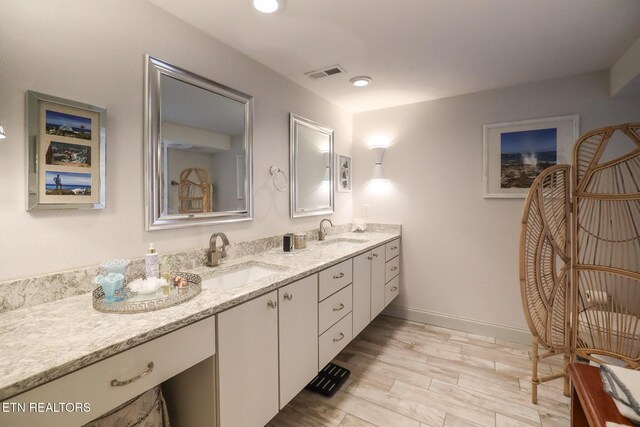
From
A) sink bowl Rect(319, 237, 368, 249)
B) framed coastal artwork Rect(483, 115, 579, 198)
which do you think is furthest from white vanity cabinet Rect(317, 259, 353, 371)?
framed coastal artwork Rect(483, 115, 579, 198)

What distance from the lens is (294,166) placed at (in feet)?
8.47

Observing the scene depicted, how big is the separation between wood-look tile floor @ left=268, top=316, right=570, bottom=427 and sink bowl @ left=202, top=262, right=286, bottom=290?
854 millimetres

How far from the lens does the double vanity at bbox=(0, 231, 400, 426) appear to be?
0.79 metres

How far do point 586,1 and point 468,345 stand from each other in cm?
259

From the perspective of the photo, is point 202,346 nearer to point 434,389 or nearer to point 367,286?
point 367,286

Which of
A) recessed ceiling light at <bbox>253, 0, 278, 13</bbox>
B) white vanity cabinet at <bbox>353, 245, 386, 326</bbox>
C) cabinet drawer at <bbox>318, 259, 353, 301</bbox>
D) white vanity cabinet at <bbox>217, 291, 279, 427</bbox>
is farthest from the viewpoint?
white vanity cabinet at <bbox>353, 245, 386, 326</bbox>

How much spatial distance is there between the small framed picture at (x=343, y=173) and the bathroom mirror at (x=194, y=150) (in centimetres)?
136

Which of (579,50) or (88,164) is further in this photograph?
(579,50)

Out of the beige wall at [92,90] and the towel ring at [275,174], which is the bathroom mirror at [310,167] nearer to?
the towel ring at [275,174]

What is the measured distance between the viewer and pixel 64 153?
4.07 feet

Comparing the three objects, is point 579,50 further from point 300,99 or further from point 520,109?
point 300,99

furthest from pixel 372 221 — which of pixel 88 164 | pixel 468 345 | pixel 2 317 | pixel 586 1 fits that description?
pixel 2 317

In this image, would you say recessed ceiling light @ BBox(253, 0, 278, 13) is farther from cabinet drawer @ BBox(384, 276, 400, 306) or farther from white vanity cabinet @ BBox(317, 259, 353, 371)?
cabinet drawer @ BBox(384, 276, 400, 306)

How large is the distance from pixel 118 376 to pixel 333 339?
4.41ft
